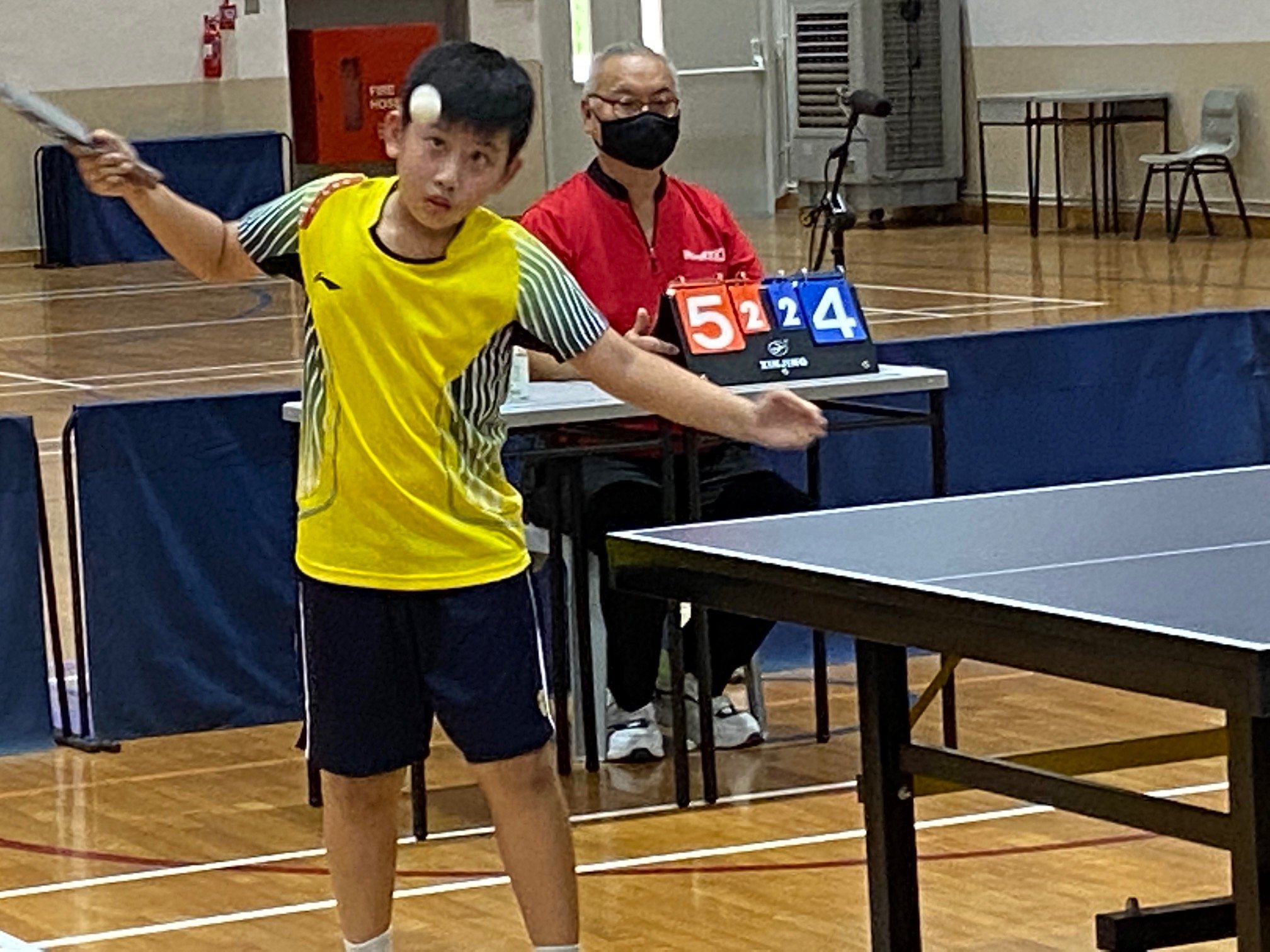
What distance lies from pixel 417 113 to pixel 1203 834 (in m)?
1.26

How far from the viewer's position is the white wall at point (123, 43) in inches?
664

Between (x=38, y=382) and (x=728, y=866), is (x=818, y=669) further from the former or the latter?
(x=38, y=382)

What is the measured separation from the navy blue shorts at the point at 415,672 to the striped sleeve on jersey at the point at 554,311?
1.07 ft

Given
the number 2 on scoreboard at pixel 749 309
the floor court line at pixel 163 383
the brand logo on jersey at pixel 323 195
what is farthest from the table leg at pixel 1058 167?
the brand logo on jersey at pixel 323 195

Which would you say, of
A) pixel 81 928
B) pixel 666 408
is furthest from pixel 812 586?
pixel 81 928

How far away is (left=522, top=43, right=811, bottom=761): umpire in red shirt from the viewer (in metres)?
5.38

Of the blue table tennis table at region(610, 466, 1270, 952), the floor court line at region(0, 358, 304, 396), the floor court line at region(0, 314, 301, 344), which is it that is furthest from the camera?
the floor court line at region(0, 314, 301, 344)

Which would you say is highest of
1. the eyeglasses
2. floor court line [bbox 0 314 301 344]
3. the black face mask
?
the eyeglasses

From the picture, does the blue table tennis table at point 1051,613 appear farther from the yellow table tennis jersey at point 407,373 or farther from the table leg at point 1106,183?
the table leg at point 1106,183

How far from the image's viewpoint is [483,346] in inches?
139

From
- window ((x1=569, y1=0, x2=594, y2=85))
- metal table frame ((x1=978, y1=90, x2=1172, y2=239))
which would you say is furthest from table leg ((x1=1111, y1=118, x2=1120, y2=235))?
window ((x1=569, y1=0, x2=594, y2=85))

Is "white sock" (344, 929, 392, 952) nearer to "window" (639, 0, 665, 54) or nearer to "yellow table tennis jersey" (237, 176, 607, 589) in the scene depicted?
"yellow table tennis jersey" (237, 176, 607, 589)

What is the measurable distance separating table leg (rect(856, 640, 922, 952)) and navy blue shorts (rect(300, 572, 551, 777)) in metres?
0.42

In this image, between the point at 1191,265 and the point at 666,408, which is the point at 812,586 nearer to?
the point at 666,408
